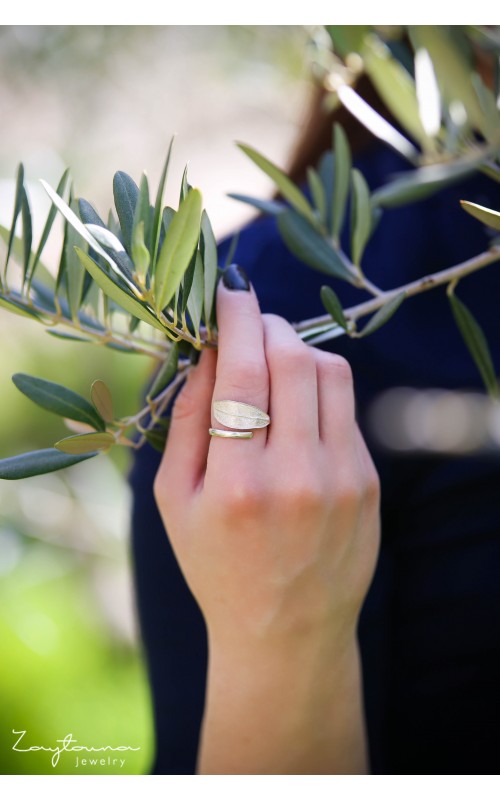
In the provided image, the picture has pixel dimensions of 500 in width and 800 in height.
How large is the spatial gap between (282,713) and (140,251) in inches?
17.4

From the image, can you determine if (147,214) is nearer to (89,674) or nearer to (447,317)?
(447,317)

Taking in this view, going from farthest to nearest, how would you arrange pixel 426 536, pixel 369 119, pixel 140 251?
pixel 426 536 < pixel 369 119 < pixel 140 251

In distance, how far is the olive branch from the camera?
1.35 feet

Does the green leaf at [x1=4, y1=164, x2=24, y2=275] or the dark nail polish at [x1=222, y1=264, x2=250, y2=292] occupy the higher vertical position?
the green leaf at [x1=4, y1=164, x2=24, y2=275]

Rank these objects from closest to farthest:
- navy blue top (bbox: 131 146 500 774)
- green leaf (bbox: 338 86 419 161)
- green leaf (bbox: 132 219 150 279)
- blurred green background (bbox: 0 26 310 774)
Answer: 1. green leaf (bbox: 132 219 150 279)
2. green leaf (bbox: 338 86 419 161)
3. navy blue top (bbox: 131 146 500 774)
4. blurred green background (bbox: 0 26 310 774)

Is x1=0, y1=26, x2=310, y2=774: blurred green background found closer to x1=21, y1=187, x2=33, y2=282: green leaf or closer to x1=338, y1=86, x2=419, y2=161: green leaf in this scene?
x1=21, y1=187, x2=33, y2=282: green leaf

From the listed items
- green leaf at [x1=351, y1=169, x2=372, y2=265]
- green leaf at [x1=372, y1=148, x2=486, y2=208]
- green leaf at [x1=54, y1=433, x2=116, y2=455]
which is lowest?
green leaf at [x1=54, y1=433, x2=116, y2=455]

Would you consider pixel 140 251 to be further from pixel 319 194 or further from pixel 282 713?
pixel 282 713

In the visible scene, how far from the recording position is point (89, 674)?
135 centimetres

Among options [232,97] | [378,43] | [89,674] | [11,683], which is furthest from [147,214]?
[232,97]

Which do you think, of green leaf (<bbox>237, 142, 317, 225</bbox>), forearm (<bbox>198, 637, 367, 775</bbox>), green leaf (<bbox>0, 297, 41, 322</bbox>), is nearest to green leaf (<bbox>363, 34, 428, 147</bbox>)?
green leaf (<bbox>237, 142, 317, 225</bbox>)

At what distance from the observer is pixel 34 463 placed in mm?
474

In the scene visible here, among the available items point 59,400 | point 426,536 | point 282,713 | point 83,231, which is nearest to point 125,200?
point 83,231
